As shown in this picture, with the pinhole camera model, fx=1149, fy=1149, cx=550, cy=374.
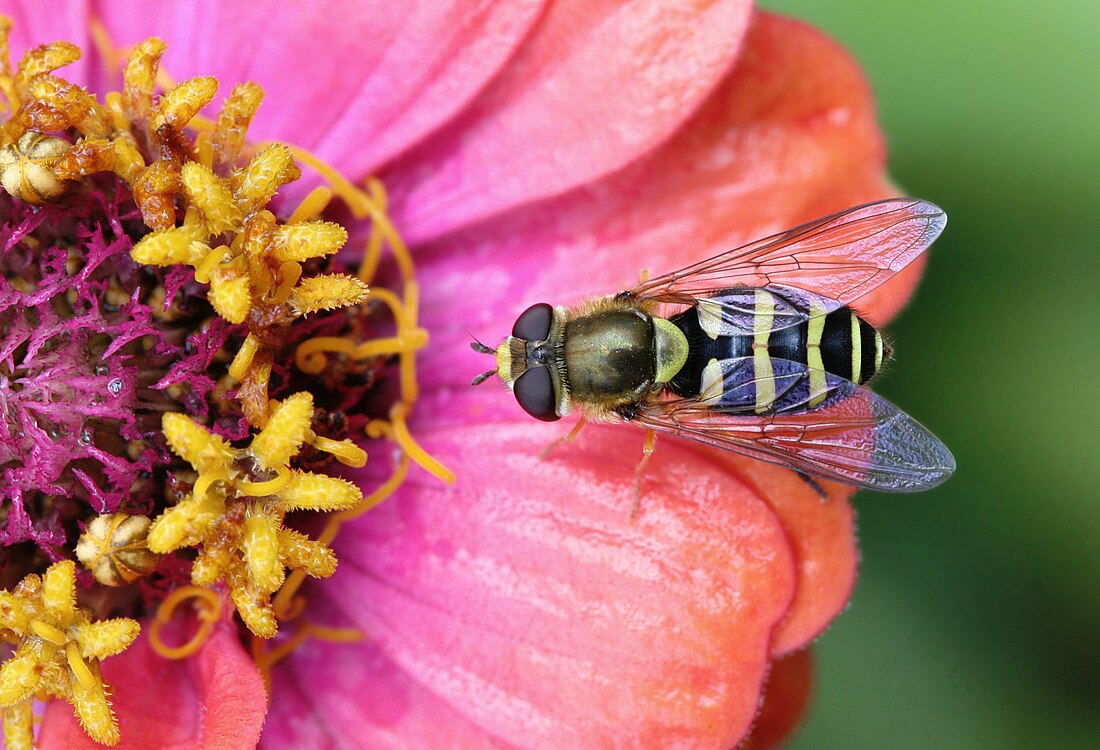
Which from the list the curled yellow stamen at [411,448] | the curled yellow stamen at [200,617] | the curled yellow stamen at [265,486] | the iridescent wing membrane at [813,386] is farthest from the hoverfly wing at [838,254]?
the curled yellow stamen at [200,617]

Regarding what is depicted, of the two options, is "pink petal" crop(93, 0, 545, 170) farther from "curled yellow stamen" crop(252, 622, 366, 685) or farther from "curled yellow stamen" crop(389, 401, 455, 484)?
"curled yellow stamen" crop(252, 622, 366, 685)

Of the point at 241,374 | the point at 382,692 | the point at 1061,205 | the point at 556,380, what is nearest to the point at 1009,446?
the point at 1061,205

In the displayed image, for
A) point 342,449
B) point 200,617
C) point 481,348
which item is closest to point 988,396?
point 481,348

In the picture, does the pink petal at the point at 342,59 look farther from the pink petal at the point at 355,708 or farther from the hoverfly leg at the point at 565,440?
the pink petal at the point at 355,708

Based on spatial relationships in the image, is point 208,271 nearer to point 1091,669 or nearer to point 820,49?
point 820,49

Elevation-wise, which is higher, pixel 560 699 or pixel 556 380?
pixel 556 380

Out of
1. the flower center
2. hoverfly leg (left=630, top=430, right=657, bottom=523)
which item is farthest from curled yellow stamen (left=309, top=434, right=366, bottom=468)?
hoverfly leg (left=630, top=430, right=657, bottom=523)
